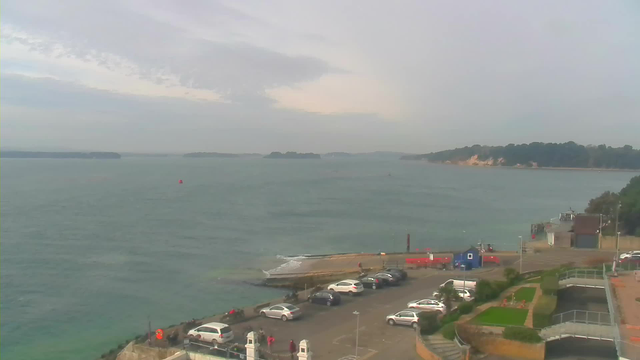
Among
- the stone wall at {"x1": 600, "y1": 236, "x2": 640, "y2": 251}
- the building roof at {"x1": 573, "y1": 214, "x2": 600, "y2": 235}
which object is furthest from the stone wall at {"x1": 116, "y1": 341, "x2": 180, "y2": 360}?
the stone wall at {"x1": 600, "y1": 236, "x2": 640, "y2": 251}

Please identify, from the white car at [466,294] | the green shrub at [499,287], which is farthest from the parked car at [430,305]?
the green shrub at [499,287]

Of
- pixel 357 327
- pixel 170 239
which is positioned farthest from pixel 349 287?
pixel 170 239

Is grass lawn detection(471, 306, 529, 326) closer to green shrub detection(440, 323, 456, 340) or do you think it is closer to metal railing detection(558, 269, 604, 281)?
green shrub detection(440, 323, 456, 340)

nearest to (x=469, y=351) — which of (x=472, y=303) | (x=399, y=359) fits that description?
(x=399, y=359)

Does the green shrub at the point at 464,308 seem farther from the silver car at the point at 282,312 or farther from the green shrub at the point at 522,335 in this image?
the silver car at the point at 282,312

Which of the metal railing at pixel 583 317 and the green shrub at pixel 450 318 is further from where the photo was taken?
the green shrub at pixel 450 318

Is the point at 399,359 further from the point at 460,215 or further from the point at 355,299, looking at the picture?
the point at 460,215
